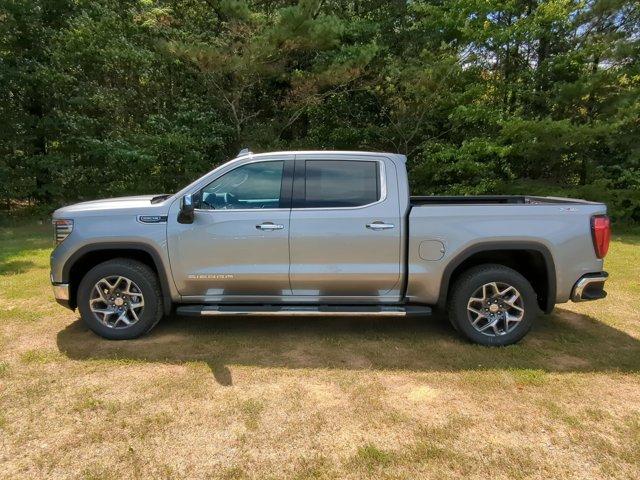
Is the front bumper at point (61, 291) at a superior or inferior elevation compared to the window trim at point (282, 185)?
inferior

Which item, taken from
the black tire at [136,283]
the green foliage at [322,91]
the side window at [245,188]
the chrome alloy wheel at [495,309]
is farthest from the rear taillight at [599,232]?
the green foliage at [322,91]

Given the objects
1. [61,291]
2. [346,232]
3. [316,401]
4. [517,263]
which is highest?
[346,232]

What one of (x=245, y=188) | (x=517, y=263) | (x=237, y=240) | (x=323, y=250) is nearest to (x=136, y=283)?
(x=237, y=240)

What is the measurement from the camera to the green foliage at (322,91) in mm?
12344

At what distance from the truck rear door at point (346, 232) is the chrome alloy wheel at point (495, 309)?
0.76m

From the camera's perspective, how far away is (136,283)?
4.42m

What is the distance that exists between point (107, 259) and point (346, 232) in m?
2.39

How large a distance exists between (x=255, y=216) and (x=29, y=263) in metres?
5.69

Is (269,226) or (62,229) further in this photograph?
(62,229)

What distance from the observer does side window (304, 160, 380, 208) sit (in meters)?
4.43

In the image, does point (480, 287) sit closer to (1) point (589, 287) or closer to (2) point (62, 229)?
(1) point (589, 287)

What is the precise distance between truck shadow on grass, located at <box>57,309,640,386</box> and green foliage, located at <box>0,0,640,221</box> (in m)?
8.40

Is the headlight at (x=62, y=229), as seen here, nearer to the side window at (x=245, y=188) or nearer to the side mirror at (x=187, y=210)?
the side mirror at (x=187, y=210)

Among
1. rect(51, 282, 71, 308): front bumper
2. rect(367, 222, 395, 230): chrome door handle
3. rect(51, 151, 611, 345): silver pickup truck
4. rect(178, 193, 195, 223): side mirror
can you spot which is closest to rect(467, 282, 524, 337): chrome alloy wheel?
rect(51, 151, 611, 345): silver pickup truck
